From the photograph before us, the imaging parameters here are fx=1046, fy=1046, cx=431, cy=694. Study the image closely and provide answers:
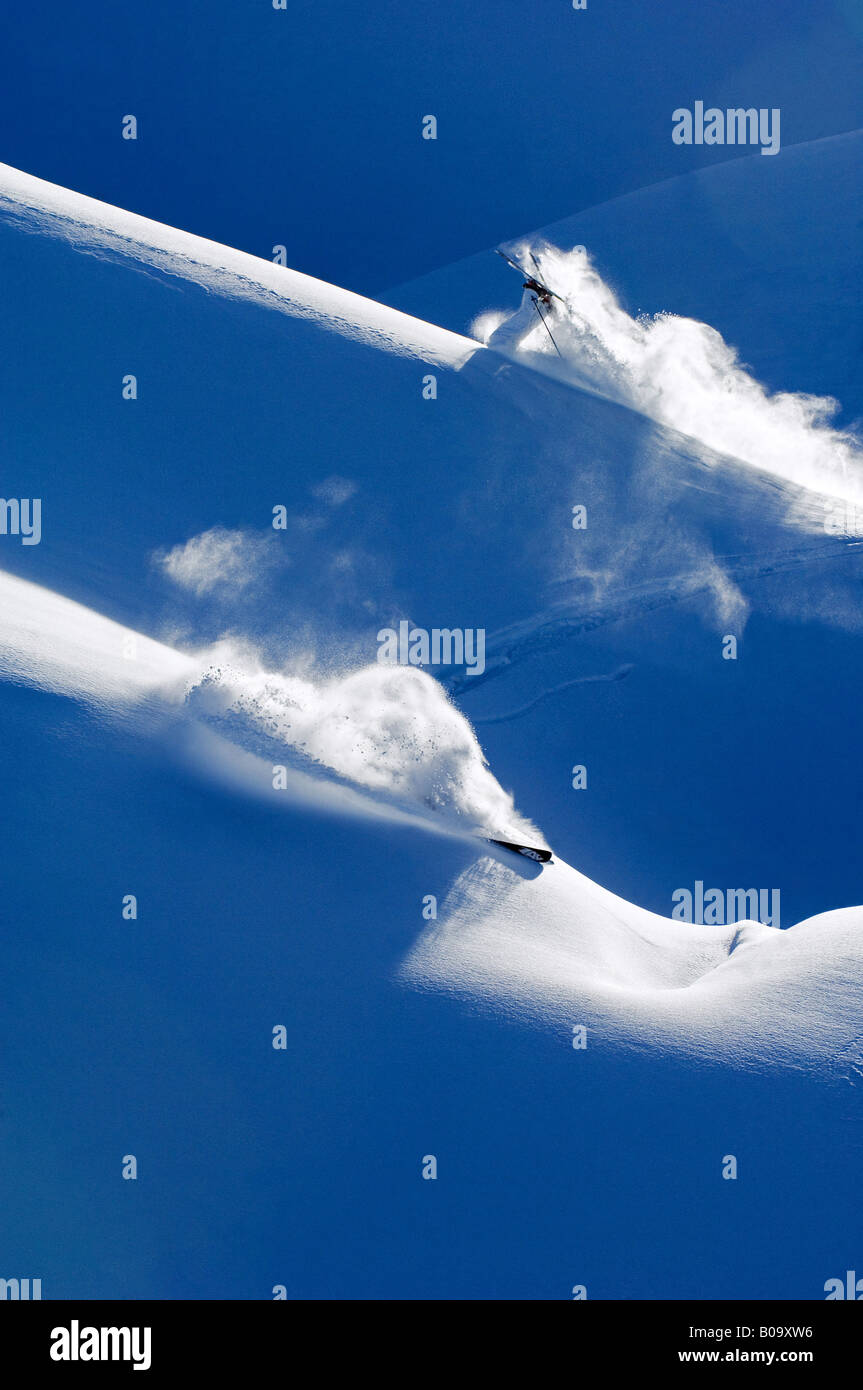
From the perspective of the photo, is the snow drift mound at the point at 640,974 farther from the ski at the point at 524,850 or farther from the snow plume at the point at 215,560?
the snow plume at the point at 215,560

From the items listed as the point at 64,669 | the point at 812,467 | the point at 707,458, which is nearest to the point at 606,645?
the point at 707,458

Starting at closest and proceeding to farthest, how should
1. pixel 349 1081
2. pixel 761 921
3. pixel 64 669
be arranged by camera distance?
pixel 349 1081 < pixel 64 669 < pixel 761 921

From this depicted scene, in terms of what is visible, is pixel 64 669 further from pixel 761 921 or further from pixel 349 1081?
pixel 761 921

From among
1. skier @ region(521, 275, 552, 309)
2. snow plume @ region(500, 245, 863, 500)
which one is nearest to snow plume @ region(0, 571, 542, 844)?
snow plume @ region(500, 245, 863, 500)

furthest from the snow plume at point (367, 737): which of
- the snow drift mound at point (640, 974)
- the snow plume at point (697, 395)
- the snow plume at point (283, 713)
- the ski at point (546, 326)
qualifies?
the snow plume at point (697, 395)

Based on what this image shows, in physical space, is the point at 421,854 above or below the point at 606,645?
below

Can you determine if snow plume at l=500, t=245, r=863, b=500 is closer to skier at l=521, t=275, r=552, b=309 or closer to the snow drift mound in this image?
skier at l=521, t=275, r=552, b=309
